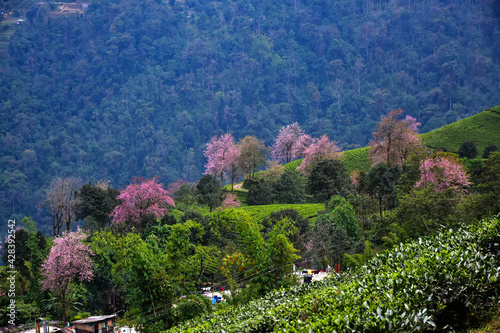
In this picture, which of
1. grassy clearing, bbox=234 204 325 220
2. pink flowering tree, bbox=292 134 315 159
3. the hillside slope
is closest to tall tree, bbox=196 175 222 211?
grassy clearing, bbox=234 204 325 220

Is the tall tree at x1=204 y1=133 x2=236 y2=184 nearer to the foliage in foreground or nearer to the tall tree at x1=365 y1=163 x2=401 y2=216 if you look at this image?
the tall tree at x1=365 y1=163 x2=401 y2=216

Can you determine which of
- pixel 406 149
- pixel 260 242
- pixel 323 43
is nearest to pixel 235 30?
pixel 323 43

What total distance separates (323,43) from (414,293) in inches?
7193


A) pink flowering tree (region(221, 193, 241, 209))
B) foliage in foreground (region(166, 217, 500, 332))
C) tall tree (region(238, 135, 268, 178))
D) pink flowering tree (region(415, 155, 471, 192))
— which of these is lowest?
foliage in foreground (region(166, 217, 500, 332))

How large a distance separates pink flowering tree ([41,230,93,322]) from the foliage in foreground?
66.1 ft

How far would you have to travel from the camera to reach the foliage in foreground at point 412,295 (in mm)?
6195

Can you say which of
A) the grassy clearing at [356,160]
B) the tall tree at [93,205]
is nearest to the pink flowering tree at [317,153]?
the grassy clearing at [356,160]

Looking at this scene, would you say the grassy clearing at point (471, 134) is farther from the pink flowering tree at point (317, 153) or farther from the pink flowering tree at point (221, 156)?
the pink flowering tree at point (221, 156)

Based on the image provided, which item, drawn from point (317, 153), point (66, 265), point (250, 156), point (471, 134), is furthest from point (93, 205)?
point (471, 134)

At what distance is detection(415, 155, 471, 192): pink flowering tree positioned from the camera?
2997cm

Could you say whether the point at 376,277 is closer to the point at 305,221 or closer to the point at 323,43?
the point at 305,221

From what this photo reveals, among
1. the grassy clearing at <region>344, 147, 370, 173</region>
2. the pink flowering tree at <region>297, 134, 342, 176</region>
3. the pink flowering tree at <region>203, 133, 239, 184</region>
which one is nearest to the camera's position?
the grassy clearing at <region>344, 147, 370, 173</region>

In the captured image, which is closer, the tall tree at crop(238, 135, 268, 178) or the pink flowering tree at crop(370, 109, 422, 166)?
the pink flowering tree at crop(370, 109, 422, 166)

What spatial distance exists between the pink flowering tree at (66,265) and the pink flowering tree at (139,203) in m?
10.6
